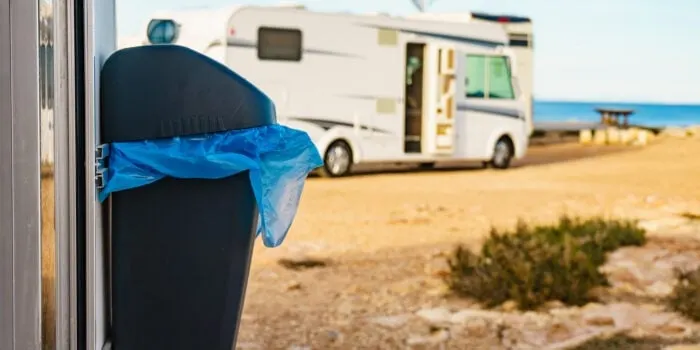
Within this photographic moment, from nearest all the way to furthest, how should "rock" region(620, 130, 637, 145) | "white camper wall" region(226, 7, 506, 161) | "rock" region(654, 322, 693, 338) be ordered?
"rock" region(654, 322, 693, 338) < "white camper wall" region(226, 7, 506, 161) < "rock" region(620, 130, 637, 145)

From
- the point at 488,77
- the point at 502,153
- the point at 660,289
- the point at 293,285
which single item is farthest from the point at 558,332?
the point at 502,153

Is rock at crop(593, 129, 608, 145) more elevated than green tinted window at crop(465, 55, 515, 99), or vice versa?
green tinted window at crop(465, 55, 515, 99)

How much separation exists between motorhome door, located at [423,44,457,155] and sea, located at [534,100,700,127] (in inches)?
1192

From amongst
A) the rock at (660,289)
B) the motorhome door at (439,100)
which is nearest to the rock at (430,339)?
the rock at (660,289)

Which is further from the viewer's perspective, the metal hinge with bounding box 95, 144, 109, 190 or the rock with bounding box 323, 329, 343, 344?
the rock with bounding box 323, 329, 343, 344

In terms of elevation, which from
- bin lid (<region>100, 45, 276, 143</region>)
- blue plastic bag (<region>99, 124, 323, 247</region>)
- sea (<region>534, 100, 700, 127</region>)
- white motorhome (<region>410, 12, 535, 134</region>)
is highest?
white motorhome (<region>410, 12, 535, 134</region>)

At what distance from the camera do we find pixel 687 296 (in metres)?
6.06

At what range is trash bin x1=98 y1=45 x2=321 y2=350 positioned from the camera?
10.6 ft

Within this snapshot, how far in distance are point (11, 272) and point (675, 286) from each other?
4758mm

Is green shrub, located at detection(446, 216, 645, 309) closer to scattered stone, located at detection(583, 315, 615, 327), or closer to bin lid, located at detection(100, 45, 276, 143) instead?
scattered stone, located at detection(583, 315, 615, 327)

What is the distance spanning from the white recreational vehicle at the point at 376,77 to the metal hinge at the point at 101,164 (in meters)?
9.44

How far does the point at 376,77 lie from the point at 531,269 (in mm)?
7548

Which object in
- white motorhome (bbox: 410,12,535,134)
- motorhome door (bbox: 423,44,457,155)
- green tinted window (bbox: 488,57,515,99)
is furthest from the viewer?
white motorhome (bbox: 410,12,535,134)

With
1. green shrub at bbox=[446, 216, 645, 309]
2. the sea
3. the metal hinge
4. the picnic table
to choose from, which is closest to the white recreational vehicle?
green shrub at bbox=[446, 216, 645, 309]
